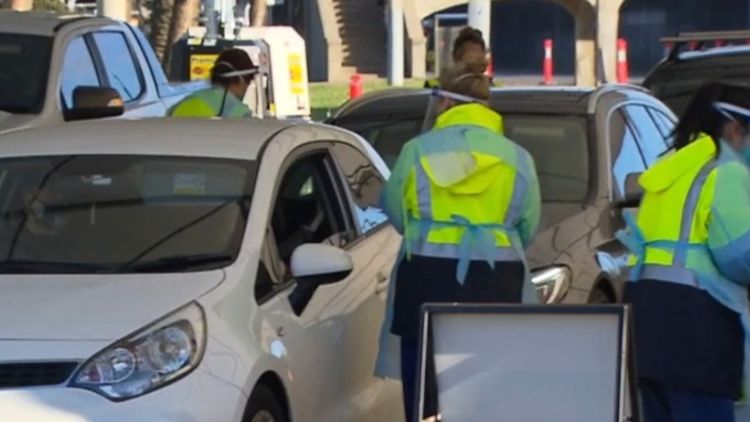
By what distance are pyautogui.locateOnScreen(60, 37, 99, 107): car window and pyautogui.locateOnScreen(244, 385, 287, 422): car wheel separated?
557 centimetres

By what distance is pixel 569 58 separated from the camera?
61875 millimetres

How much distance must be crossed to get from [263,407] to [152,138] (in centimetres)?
164

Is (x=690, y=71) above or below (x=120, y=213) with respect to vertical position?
above

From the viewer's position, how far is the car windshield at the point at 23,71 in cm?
1159

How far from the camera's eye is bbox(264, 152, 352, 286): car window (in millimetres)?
7168

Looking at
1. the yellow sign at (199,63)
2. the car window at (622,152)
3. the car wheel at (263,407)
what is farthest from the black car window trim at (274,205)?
the yellow sign at (199,63)

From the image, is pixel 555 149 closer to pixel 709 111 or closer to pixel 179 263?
pixel 179 263

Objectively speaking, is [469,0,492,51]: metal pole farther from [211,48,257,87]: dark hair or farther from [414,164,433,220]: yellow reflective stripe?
[414,164,433,220]: yellow reflective stripe

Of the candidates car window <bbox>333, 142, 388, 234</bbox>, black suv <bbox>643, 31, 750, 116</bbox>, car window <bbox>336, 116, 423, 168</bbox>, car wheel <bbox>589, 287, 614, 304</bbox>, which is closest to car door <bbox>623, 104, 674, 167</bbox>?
car wheel <bbox>589, 287, 614, 304</bbox>

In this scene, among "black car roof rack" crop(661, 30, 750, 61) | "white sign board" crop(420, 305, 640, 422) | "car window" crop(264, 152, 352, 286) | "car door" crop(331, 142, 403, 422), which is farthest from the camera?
"black car roof rack" crop(661, 30, 750, 61)

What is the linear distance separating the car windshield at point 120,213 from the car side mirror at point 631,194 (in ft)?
8.30

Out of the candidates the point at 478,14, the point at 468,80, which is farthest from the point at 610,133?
the point at 478,14

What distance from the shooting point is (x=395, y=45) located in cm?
4456

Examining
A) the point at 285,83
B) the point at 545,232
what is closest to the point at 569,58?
the point at 285,83
